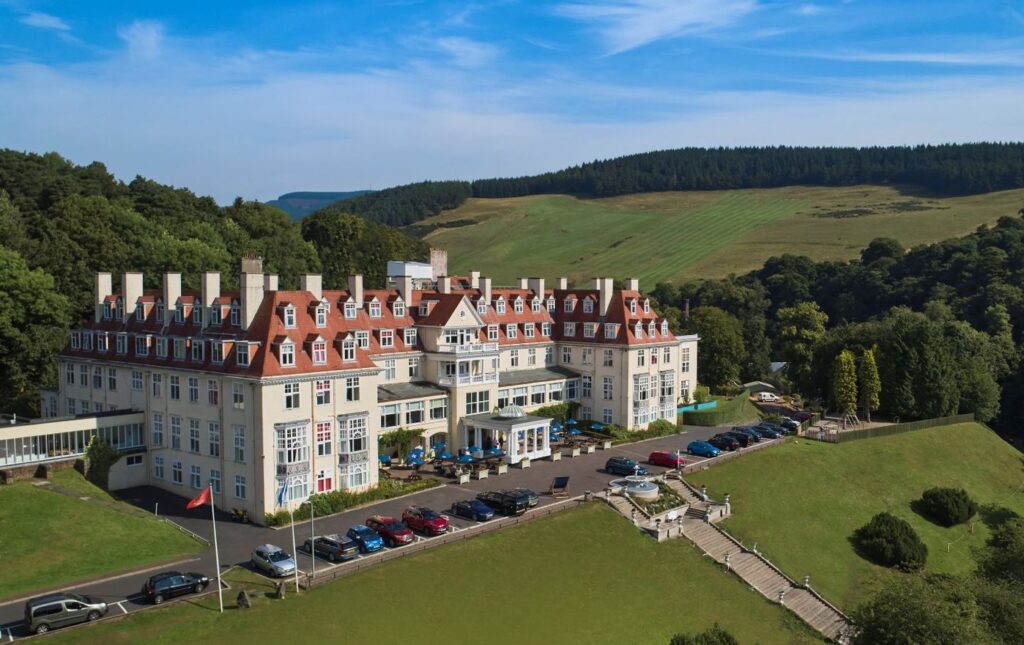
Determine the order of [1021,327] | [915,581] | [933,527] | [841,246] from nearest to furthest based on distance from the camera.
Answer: [915,581] < [933,527] < [1021,327] < [841,246]

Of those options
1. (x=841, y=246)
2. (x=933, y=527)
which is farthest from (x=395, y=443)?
(x=841, y=246)

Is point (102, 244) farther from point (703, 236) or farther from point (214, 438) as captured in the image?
point (703, 236)

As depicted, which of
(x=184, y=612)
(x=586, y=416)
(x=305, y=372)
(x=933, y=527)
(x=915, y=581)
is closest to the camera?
(x=184, y=612)

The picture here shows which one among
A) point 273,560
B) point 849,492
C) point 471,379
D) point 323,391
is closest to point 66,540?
point 273,560

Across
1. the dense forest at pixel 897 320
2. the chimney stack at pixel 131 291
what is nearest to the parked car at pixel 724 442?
the dense forest at pixel 897 320

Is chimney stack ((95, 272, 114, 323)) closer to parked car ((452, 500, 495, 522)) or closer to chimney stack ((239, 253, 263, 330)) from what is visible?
chimney stack ((239, 253, 263, 330))

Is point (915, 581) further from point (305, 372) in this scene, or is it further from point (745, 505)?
point (305, 372)

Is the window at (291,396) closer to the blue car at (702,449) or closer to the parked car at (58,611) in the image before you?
the parked car at (58,611)
